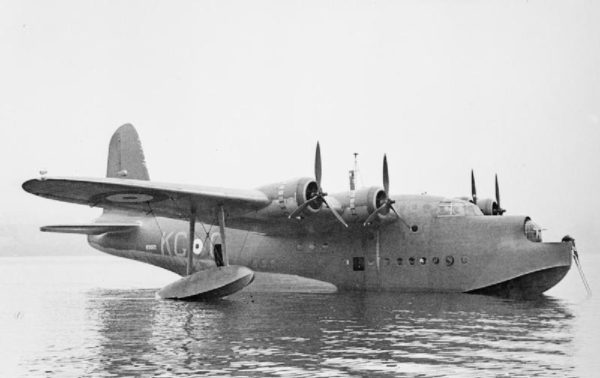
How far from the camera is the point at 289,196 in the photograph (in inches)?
822

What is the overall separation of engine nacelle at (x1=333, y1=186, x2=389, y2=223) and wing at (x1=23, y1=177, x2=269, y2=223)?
2655 mm

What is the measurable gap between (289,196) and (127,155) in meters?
8.84

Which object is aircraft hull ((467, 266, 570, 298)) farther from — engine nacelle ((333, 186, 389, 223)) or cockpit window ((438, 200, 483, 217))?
engine nacelle ((333, 186, 389, 223))

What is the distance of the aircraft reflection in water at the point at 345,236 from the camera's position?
2042cm

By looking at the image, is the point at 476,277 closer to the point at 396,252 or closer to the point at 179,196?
the point at 396,252

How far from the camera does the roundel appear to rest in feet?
65.0

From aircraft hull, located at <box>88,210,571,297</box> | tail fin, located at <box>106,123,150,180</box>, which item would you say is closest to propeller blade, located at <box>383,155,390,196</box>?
aircraft hull, located at <box>88,210,571,297</box>

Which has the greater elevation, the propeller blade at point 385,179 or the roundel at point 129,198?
the propeller blade at point 385,179

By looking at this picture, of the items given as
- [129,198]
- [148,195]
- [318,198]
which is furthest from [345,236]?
[129,198]

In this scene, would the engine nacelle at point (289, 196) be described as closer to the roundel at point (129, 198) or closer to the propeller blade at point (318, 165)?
the propeller blade at point (318, 165)

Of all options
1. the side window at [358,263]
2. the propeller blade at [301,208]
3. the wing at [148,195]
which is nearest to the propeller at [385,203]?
the side window at [358,263]

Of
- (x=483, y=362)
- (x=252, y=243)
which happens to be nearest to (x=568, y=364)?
(x=483, y=362)

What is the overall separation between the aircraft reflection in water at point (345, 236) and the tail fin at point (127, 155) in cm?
113

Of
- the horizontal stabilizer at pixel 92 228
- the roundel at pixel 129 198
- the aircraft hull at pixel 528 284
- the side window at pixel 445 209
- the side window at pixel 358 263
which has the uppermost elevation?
the roundel at pixel 129 198
